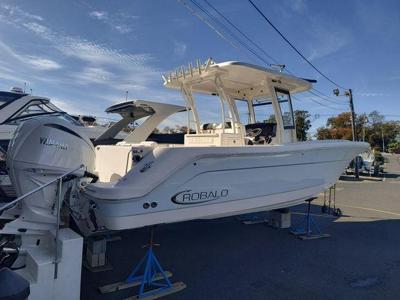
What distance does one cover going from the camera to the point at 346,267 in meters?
4.68

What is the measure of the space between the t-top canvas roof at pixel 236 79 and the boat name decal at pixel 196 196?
198cm

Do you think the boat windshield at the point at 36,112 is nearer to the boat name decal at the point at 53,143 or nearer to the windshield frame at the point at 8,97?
the windshield frame at the point at 8,97

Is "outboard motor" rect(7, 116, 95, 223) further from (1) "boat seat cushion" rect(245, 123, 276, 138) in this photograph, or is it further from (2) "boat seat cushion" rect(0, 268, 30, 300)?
(1) "boat seat cushion" rect(245, 123, 276, 138)

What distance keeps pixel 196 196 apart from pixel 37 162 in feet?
5.97

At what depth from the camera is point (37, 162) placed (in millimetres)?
3279

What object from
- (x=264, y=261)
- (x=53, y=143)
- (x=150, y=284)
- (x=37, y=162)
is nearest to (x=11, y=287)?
(x=37, y=162)

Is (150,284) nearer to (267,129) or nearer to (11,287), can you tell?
(11,287)

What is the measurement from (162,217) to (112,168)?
1130 mm

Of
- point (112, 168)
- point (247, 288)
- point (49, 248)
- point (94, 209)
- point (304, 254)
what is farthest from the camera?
point (304, 254)

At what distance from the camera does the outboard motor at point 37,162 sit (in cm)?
325

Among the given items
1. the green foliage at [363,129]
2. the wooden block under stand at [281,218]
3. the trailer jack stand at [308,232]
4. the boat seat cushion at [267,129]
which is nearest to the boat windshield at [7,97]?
the boat seat cushion at [267,129]

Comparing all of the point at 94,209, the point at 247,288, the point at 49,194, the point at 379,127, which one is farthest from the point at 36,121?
the point at 379,127

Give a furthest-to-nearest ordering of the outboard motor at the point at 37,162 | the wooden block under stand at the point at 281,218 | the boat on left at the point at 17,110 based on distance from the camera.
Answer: the wooden block under stand at the point at 281,218 < the boat on left at the point at 17,110 < the outboard motor at the point at 37,162

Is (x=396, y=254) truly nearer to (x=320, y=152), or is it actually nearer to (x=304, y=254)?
(x=304, y=254)
